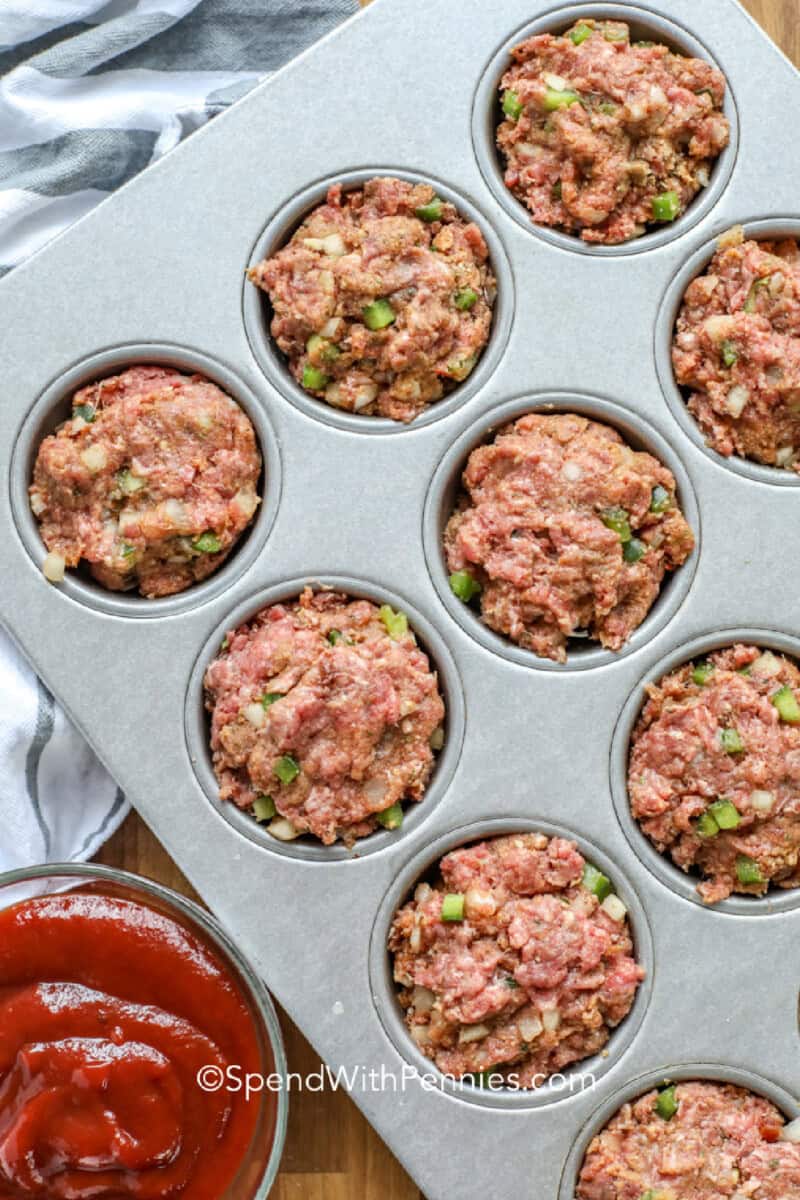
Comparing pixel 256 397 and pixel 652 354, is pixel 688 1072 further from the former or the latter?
pixel 256 397

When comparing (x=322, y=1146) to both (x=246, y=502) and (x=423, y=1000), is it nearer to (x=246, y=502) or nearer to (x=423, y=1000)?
(x=423, y=1000)

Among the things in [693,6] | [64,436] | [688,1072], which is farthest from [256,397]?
[688,1072]

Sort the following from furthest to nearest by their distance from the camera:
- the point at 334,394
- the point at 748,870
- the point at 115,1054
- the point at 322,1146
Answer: the point at 322,1146
the point at 334,394
the point at 748,870
the point at 115,1054

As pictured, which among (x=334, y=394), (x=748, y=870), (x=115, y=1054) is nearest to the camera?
(x=115, y=1054)

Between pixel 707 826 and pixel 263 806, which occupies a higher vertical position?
pixel 263 806

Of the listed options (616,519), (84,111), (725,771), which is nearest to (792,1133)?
(725,771)
